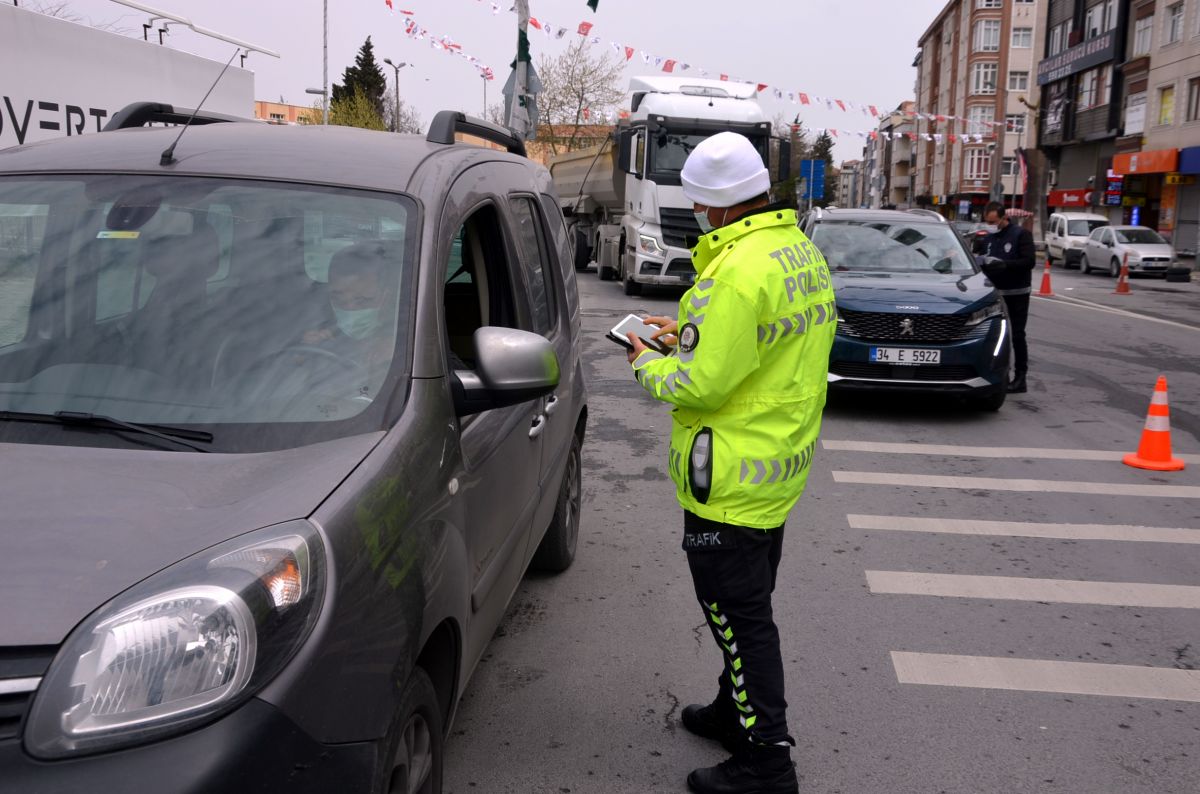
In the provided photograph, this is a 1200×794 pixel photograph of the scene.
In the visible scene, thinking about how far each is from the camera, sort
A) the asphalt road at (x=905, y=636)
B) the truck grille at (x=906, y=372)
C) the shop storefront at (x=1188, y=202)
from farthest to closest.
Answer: the shop storefront at (x=1188, y=202)
the truck grille at (x=906, y=372)
the asphalt road at (x=905, y=636)

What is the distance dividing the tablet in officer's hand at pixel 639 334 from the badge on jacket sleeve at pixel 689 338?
0.28 m

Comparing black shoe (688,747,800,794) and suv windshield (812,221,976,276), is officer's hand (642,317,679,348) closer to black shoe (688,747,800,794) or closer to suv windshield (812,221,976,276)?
black shoe (688,747,800,794)

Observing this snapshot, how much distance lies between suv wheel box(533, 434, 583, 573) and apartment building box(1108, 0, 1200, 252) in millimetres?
41272

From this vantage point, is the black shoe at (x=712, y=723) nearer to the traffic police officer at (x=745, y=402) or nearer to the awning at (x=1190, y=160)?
the traffic police officer at (x=745, y=402)

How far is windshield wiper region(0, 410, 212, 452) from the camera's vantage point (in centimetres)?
248

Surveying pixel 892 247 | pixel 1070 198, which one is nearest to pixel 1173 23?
pixel 1070 198

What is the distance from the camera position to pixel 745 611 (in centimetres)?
316

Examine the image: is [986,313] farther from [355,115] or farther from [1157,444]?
[355,115]

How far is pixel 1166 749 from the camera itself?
3.70 m

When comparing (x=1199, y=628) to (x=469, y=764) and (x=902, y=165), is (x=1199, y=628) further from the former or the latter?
(x=902, y=165)

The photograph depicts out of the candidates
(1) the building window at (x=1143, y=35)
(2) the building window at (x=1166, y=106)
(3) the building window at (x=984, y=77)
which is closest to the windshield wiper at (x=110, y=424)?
(2) the building window at (x=1166, y=106)

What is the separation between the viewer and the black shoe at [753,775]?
126 inches

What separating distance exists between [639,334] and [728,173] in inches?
23.0

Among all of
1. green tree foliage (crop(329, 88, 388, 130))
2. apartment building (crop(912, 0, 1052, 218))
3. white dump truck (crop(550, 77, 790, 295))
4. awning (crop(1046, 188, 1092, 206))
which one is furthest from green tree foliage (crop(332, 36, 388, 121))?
white dump truck (crop(550, 77, 790, 295))
